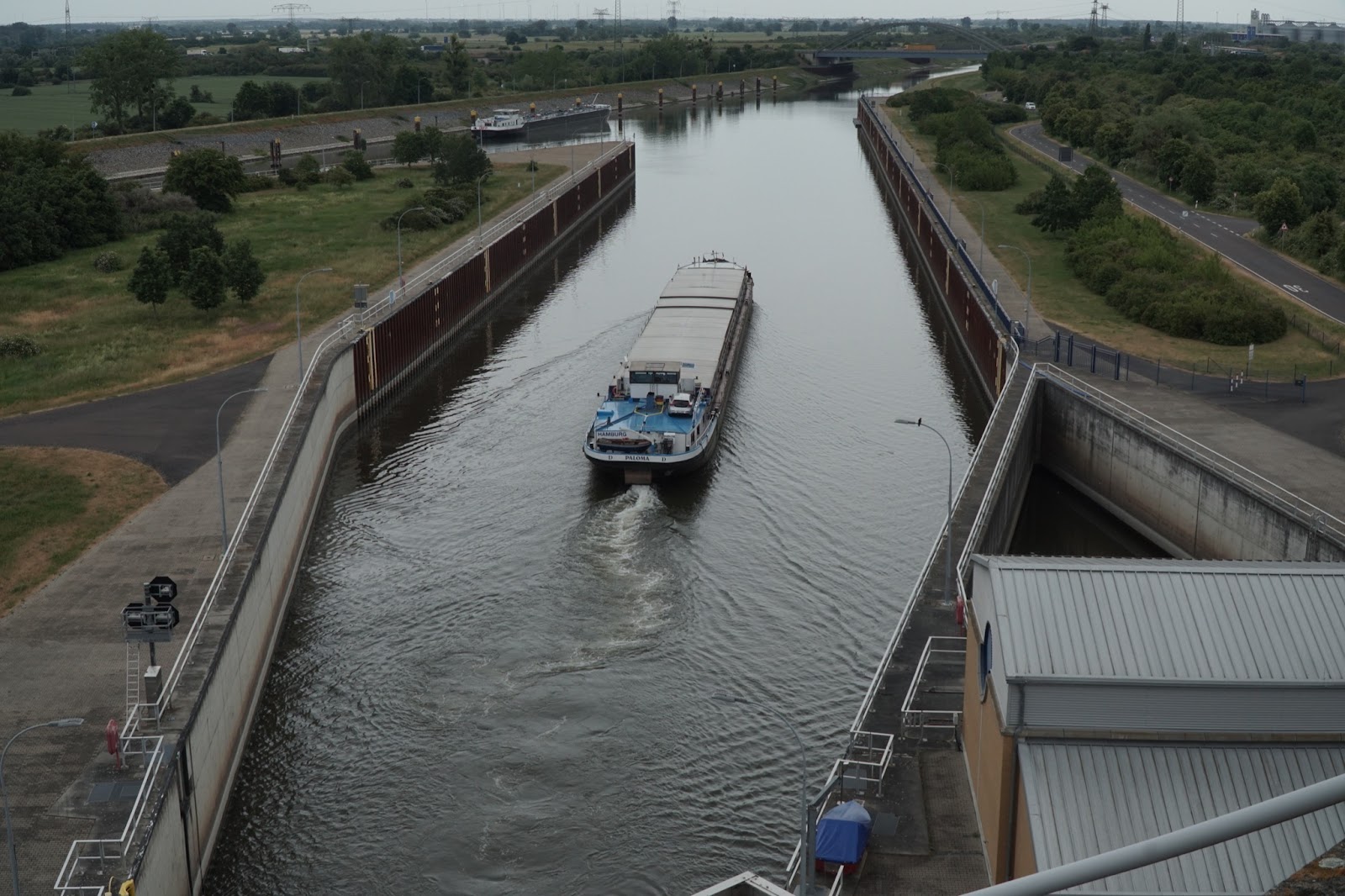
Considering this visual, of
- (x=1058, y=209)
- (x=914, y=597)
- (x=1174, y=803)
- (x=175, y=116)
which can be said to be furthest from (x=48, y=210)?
(x=1174, y=803)

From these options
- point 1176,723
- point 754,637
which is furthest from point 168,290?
point 1176,723

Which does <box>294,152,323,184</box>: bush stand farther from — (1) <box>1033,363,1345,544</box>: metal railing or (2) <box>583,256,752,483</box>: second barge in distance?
(1) <box>1033,363,1345,544</box>: metal railing

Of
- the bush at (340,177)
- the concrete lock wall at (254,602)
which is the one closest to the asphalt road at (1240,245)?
the concrete lock wall at (254,602)

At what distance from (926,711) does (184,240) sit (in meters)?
56.9

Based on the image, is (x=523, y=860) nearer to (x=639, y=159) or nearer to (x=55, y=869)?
(x=55, y=869)

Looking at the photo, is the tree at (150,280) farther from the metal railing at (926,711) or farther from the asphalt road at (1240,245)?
the asphalt road at (1240,245)

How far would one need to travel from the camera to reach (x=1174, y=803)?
74.2 feet

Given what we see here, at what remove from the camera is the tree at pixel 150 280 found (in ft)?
230

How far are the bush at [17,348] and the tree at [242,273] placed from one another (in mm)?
10130

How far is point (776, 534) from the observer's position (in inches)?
1908

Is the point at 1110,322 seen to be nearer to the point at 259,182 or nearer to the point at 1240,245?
the point at 1240,245

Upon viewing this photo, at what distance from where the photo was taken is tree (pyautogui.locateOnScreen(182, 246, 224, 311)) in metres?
69.7

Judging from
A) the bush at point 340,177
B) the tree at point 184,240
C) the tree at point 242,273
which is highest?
the bush at point 340,177

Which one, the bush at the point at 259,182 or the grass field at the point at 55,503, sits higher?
the bush at the point at 259,182
